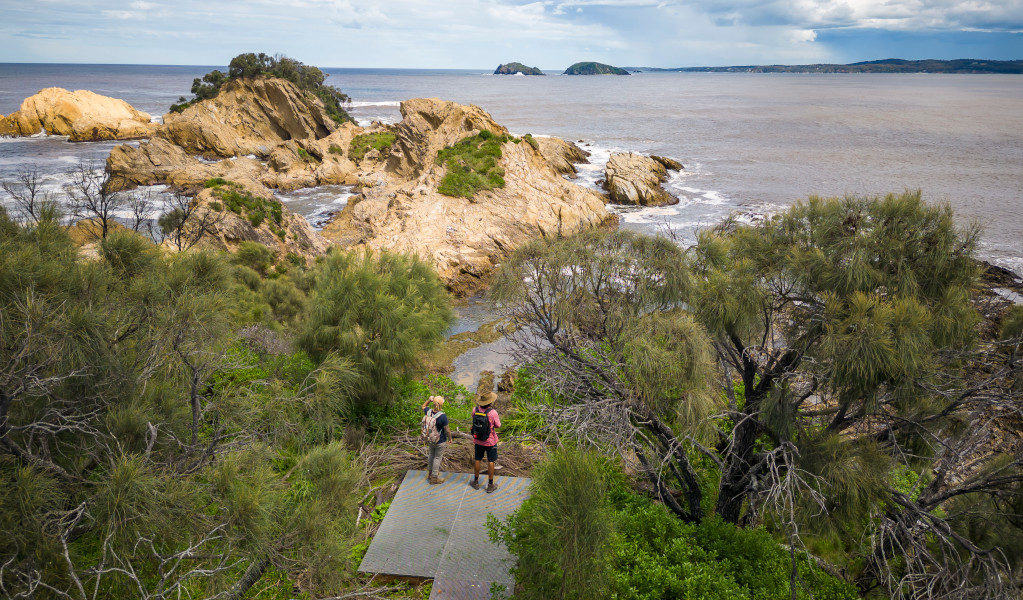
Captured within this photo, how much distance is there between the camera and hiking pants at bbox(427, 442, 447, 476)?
7738 mm

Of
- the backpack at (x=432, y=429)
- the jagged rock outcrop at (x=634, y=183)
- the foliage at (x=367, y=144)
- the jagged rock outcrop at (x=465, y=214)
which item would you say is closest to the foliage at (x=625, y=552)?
the backpack at (x=432, y=429)

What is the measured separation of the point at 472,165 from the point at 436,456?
21144mm

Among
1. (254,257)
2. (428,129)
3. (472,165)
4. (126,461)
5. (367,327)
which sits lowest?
(254,257)

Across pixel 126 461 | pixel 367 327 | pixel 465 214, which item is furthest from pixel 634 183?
pixel 126 461

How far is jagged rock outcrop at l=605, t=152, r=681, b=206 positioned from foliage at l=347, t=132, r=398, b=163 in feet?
55.8

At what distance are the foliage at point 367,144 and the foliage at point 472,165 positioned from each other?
50.9ft

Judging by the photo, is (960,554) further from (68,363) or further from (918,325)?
(68,363)

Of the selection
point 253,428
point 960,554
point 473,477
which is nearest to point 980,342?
point 960,554

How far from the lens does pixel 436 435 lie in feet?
25.0

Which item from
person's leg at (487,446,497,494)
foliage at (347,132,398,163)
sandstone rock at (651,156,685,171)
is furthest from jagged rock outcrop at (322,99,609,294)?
sandstone rock at (651,156,685,171)

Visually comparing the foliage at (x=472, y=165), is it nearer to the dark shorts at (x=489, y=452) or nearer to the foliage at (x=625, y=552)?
the dark shorts at (x=489, y=452)

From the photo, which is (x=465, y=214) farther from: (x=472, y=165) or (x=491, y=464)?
(x=491, y=464)

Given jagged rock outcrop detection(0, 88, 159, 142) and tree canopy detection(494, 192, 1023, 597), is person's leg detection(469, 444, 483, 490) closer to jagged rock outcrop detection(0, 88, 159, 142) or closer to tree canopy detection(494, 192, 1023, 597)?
tree canopy detection(494, 192, 1023, 597)

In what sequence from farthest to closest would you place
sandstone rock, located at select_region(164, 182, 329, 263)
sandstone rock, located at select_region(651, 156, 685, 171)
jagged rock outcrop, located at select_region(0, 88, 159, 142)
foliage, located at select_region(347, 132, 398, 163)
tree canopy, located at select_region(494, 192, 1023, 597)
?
jagged rock outcrop, located at select_region(0, 88, 159, 142) < sandstone rock, located at select_region(651, 156, 685, 171) < foliage, located at select_region(347, 132, 398, 163) < sandstone rock, located at select_region(164, 182, 329, 263) < tree canopy, located at select_region(494, 192, 1023, 597)
